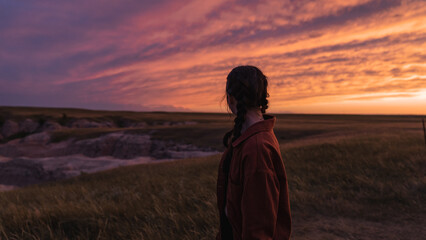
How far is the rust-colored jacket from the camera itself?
5.60 feet

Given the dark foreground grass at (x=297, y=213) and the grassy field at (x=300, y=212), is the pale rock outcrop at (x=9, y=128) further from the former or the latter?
the dark foreground grass at (x=297, y=213)

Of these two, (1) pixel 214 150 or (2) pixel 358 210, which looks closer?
(2) pixel 358 210

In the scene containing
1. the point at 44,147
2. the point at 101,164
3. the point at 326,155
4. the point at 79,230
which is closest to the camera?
the point at 79,230

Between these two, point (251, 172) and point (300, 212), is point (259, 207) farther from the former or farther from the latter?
point (300, 212)

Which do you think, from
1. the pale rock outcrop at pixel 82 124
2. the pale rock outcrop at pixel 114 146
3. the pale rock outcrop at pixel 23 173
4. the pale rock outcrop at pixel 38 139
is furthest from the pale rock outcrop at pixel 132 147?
the pale rock outcrop at pixel 82 124

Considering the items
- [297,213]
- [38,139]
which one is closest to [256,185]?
[297,213]

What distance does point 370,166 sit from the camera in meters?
8.57

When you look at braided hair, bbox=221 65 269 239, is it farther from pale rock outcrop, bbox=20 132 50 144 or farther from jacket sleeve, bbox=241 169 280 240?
pale rock outcrop, bbox=20 132 50 144

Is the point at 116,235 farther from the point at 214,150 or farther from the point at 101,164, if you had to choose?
the point at 214,150

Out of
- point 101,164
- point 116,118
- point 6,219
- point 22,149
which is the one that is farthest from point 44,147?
point 6,219

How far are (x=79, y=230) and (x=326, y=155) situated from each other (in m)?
8.73

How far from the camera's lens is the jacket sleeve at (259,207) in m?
1.70

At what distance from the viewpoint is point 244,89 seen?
6.31 feet

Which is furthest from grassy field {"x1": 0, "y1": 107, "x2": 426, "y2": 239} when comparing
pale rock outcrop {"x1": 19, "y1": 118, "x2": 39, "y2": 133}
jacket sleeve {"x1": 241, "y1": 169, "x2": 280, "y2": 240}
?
pale rock outcrop {"x1": 19, "y1": 118, "x2": 39, "y2": 133}
